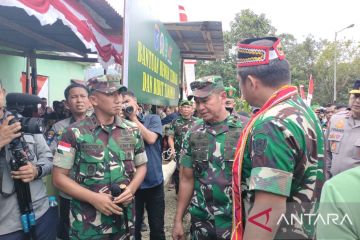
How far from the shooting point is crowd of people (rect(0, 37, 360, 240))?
55.7 inches

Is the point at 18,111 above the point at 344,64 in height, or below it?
below

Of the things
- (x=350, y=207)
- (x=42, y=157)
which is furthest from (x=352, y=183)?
(x=42, y=157)

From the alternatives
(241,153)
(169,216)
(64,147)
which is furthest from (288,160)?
(169,216)

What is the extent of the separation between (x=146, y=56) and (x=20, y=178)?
276 centimetres

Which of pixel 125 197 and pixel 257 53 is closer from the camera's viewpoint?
pixel 257 53

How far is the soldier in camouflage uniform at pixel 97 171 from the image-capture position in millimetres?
2359

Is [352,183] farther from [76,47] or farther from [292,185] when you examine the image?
[76,47]

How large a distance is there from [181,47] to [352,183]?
8.87 m

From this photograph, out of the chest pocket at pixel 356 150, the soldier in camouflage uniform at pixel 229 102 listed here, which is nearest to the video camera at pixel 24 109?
the soldier in camouflage uniform at pixel 229 102

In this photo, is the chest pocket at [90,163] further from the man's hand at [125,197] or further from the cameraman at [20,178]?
the cameraman at [20,178]

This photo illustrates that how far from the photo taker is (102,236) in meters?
2.38

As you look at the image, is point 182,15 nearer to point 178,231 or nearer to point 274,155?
point 178,231

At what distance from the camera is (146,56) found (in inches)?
182

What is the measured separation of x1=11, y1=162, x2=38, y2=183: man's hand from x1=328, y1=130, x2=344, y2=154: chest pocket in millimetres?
3157
